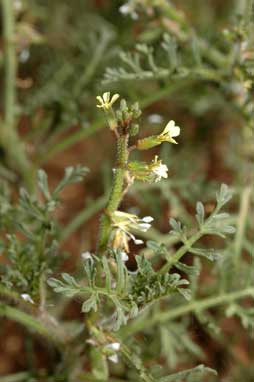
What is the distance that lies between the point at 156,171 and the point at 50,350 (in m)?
0.68

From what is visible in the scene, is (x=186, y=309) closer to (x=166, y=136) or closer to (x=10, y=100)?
(x=166, y=136)

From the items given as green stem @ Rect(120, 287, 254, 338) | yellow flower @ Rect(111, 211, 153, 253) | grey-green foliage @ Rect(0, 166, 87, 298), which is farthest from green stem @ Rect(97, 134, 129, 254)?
green stem @ Rect(120, 287, 254, 338)

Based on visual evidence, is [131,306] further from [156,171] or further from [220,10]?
[220,10]

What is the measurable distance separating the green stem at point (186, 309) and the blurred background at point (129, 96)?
0.07 meters

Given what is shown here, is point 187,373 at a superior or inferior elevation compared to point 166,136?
inferior

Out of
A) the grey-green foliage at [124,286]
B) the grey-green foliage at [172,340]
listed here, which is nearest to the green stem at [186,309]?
the grey-green foliage at [172,340]

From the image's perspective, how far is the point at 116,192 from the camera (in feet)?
2.58

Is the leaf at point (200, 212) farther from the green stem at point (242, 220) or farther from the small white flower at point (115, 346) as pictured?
the green stem at point (242, 220)

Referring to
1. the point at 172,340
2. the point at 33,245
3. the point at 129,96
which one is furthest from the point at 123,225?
the point at 129,96

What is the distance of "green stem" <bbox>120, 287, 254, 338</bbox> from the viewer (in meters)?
1.08

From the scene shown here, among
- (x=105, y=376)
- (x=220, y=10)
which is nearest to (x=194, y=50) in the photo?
(x=105, y=376)

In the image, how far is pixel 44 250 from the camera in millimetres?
1015

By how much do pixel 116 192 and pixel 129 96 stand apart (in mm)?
669

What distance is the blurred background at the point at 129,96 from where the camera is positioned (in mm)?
1209
